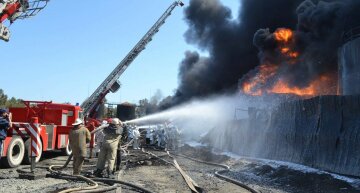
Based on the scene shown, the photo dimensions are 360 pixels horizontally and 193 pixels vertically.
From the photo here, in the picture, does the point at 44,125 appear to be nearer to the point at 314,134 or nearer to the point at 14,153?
the point at 14,153

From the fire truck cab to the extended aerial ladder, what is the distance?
37.0ft

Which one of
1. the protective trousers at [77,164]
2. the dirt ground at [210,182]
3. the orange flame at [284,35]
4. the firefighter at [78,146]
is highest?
the orange flame at [284,35]

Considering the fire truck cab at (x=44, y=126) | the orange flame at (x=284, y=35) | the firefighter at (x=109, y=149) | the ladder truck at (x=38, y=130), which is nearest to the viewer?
the firefighter at (x=109, y=149)

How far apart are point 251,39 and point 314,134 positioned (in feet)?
103

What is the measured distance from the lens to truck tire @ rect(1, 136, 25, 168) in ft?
41.7

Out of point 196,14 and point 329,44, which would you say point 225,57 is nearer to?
point 196,14

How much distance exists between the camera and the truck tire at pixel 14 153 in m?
12.7

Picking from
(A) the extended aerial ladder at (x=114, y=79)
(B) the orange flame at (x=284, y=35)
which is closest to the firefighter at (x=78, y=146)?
(A) the extended aerial ladder at (x=114, y=79)

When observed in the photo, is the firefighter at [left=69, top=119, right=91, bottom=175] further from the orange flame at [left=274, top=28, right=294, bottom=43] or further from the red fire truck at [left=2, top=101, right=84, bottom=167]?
the orange flame at [left=274, top=28, right=294, bottom=43]

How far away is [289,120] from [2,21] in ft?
34.6

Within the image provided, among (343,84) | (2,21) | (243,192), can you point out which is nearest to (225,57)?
(343,84)

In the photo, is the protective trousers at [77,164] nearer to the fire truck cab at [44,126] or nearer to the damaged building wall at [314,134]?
the fire truck cab at [44,126]

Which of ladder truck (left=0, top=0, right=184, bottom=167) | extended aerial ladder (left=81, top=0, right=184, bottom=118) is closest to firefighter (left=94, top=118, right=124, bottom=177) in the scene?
ladder truck (left=0, top=0, right=184, bottom=167)

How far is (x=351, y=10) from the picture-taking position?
1112 inches
